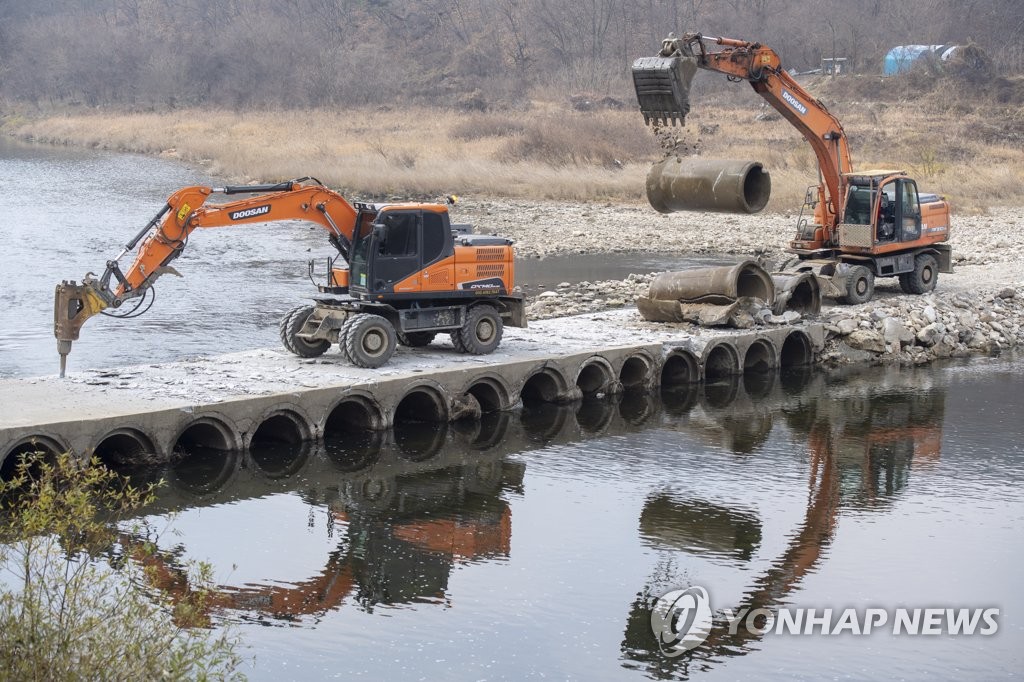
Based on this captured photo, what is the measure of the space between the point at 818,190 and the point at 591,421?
30.1ft

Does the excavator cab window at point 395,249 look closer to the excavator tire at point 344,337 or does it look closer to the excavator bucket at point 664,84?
the excavator tire at point 344,337

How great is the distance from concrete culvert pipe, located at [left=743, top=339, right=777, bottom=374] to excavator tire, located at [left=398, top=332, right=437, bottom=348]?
6.13 m

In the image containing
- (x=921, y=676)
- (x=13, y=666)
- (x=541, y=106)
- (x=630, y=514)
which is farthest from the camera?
(x=541, y=106)

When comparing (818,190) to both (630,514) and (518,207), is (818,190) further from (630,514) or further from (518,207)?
(518,207)

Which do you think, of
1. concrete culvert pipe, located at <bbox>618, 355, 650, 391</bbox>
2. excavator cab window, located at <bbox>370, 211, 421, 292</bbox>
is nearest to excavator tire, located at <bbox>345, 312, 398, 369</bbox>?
excavator cab window, located at <bbox>370, 211, 421, 292</bbox>

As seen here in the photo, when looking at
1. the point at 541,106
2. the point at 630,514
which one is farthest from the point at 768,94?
the point at 541,106

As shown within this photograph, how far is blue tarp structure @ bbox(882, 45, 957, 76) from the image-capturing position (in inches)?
2726

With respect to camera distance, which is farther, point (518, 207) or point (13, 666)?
point (518, 207)

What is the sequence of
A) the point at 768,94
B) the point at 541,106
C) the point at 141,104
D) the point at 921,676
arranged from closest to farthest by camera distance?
the point at 921,676, the point at 768,94, the point at 541,106, the point at 141,104

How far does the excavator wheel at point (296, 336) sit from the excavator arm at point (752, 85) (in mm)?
6238

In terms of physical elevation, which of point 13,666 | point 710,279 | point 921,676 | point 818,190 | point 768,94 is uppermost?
point 768,94

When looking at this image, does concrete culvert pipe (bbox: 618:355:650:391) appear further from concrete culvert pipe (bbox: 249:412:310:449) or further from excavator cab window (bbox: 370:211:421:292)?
concrete culvert pipe (bbox: 249:412:310:449)

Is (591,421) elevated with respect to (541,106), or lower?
lower

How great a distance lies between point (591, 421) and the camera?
20375 mm
